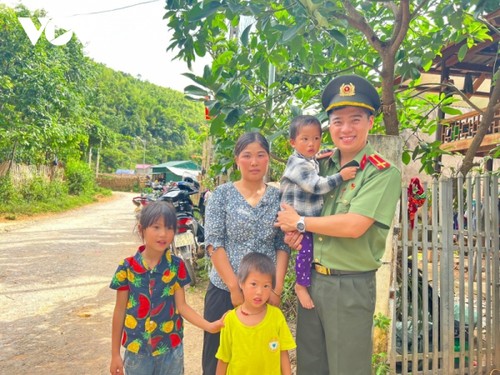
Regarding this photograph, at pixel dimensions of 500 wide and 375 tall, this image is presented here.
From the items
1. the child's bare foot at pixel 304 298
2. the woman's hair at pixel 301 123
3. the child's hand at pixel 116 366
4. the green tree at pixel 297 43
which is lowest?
the child's hand at pixel 116 366

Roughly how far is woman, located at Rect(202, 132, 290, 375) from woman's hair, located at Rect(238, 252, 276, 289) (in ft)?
0.40

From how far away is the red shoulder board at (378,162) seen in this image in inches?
64.2

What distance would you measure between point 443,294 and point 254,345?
5.76 feet

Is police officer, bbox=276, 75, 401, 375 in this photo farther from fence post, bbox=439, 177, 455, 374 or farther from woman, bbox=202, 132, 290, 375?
fence post, bbox=439, 177, 455, 374

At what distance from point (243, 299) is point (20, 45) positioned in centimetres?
1254

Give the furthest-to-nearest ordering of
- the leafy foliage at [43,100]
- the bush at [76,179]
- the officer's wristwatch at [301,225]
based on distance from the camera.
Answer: the bush at [76,179], the leafy foliage at [43,100], the officer's wristwatch at [301,225]

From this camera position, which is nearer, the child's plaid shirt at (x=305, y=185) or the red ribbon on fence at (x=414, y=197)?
the child's plaid shirt at (x=305, y=185)

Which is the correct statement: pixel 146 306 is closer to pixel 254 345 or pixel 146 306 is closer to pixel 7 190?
pixel 254 345

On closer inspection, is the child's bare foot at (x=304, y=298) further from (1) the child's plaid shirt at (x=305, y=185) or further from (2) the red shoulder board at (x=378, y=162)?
(2) the red shoulder board at (x=378, y=162)

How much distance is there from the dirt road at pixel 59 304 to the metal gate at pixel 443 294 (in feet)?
5.32

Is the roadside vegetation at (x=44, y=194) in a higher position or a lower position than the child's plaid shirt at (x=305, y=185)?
lower

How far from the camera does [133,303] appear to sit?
6.27ft

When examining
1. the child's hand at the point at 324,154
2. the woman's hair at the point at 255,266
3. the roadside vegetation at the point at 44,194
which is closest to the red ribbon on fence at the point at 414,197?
the child's hand at the point at 324,154

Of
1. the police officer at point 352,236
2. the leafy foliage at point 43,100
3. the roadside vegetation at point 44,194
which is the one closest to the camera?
the police officer at point 352,236
